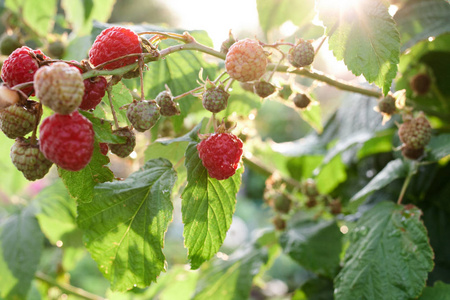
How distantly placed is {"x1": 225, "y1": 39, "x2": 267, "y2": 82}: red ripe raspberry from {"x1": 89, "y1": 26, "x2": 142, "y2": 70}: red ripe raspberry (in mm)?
147

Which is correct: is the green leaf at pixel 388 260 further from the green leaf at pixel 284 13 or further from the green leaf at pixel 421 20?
the green leaf at pixel 284 13

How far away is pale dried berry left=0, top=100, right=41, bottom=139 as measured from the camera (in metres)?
0.58

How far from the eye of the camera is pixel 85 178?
69 cm

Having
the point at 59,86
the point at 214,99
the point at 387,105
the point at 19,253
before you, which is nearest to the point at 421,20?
the point at 387,105

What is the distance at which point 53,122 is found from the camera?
0.57 metres

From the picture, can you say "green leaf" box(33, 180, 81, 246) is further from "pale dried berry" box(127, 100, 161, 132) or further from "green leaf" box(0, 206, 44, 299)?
"pale dried berry" box(127, 100, 161, 132)

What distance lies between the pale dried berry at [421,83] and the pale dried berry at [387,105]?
584 millimetres

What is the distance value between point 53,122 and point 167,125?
2.30ft

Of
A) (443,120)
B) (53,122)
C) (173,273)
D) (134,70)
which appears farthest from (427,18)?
(173,273)

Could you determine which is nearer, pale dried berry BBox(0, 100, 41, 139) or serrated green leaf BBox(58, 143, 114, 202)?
pale dried berry BBox(0, 100, 41, 139)

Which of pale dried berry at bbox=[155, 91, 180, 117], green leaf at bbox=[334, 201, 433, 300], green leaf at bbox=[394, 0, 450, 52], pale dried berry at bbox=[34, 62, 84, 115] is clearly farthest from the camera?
green leaf at bbox=[394, 0, 450, 52]

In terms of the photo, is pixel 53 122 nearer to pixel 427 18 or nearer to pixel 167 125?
pixel 167 125

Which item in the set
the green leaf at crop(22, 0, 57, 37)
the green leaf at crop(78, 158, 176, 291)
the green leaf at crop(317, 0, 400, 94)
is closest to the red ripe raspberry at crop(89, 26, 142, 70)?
the green leaf at crop(78, 158, 176, 291)

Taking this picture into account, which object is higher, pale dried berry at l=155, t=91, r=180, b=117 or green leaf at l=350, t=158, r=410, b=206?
pale dried berry at l=155, t=91, r=180, b=117
